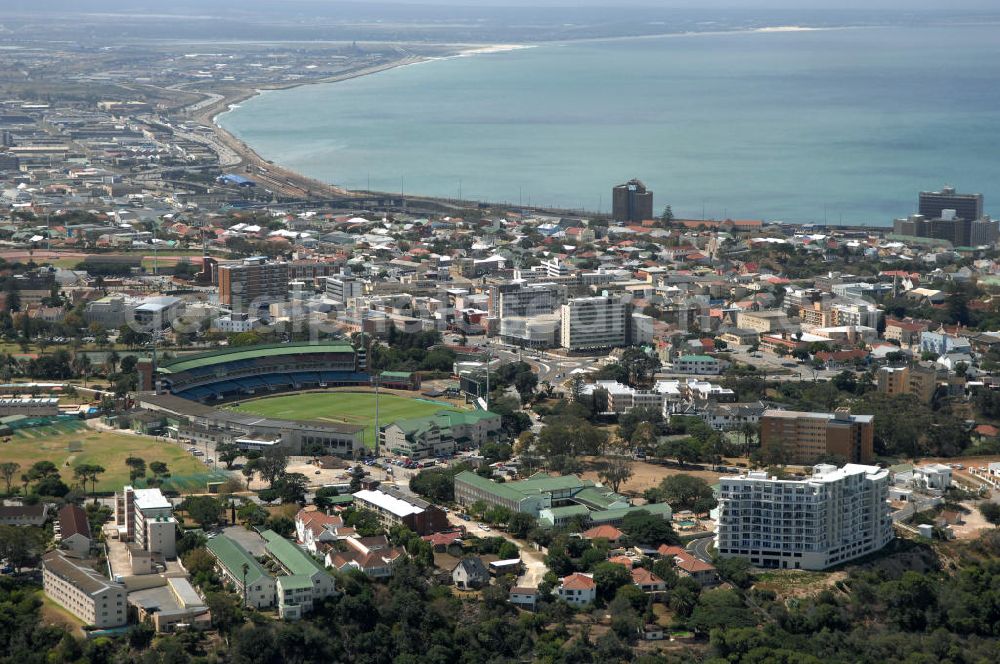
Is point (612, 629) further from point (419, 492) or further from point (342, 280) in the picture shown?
point (342, 280)

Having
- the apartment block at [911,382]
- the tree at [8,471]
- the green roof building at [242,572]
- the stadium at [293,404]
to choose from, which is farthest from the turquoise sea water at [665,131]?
the green roof building at [242,572]

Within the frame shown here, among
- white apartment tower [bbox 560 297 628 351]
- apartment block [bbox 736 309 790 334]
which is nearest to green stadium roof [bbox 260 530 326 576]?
white apartment tower [bbox 560 297 628 351]

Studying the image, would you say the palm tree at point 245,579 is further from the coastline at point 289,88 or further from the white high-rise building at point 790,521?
the coastline at point 289,88

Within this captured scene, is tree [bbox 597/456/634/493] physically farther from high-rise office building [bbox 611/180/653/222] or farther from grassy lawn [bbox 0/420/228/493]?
high-rise office building [bbox 611/180/653/222]

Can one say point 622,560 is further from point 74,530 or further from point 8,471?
point 8,471

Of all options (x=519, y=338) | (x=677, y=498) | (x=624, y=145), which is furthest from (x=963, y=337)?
(x=624, y=145)
